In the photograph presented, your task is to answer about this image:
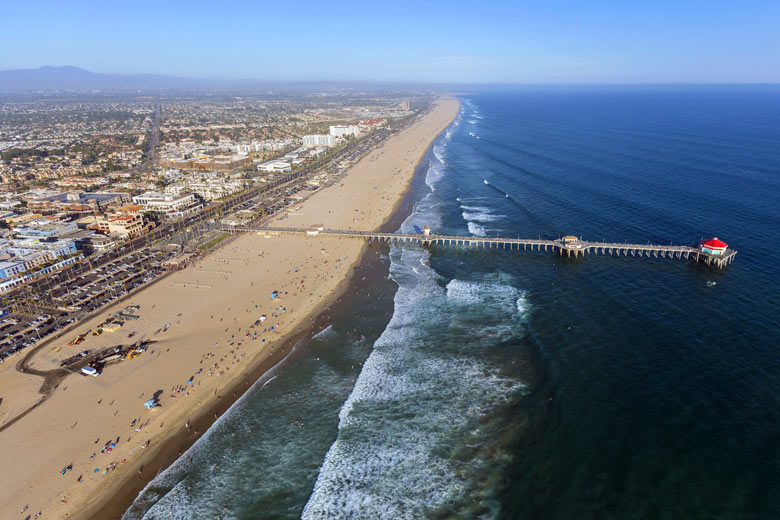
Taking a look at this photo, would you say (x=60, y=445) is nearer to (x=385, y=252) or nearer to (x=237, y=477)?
(x=237, y=477)

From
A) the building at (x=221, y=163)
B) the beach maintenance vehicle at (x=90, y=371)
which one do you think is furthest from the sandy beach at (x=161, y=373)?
the building at (x=221, y=163)

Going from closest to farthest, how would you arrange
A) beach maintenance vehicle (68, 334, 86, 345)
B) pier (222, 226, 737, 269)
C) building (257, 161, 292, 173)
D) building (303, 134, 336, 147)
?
beach maintenance vehicle (68, 334, 86, 345)
pier (222, 226, 737, 269)
building (257, 161, 292, 173)
building (303, 134, 336, 147)

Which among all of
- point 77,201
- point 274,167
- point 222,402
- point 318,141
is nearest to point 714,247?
point 222,402

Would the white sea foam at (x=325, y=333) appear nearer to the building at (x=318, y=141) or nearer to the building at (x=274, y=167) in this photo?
the building at (x=274, y=167)

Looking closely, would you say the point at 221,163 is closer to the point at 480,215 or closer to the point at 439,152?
the point at 439,152

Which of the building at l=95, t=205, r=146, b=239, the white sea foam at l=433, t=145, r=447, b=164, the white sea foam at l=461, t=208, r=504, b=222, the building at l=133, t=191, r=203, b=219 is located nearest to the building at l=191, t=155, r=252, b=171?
the building at l=133, t=191, r=203, b=219

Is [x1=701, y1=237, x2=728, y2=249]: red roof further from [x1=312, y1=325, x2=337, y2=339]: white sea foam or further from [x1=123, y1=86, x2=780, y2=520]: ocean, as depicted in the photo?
[x1=312, y1=325, x2=337, y2=339]: white sea foam

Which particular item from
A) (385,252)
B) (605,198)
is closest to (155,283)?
(385,252)
